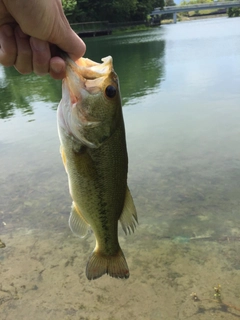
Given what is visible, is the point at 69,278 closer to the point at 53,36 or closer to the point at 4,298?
the point at 4,298

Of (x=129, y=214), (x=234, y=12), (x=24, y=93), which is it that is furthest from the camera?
(x=234, y=12)

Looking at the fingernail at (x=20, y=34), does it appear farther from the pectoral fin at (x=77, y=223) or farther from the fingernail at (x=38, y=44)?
the pectoral fin at (x=77, y=223)

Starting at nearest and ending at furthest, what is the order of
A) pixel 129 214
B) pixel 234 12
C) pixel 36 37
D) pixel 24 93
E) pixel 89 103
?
pixel 36 37 → pixel 89 103 → pixel 129 214 → pixel 24 93 → pixel 234 12

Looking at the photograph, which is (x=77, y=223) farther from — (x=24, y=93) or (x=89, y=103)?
(x=24, y=93)

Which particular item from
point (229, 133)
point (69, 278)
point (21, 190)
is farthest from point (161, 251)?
point (229, 133)

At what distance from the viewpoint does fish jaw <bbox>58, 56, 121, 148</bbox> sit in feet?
6.45

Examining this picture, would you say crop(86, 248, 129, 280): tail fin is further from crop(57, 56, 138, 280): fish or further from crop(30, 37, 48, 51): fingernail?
crop(30, 37, 48, 51): fingernail

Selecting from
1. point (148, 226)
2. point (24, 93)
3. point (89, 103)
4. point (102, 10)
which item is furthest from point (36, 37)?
point (102, 10)

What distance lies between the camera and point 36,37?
191 centimetres

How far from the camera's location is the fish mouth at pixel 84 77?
1.94 meters

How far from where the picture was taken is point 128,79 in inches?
617

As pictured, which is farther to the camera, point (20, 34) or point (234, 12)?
point (234, 12)

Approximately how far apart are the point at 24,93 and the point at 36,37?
13.9 metres

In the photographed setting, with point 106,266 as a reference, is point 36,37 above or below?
above
